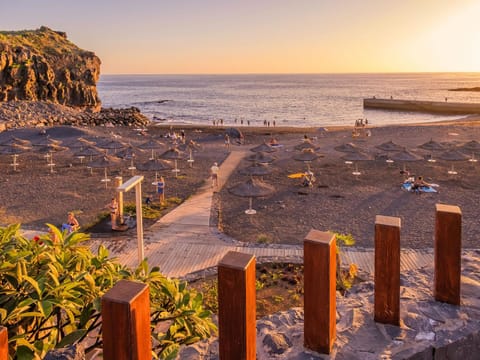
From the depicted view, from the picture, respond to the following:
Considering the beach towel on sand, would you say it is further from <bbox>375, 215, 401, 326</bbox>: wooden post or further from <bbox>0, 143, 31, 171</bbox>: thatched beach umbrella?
<bbox>0, 143, 31, 171</bbox>: thatched beach umbrella

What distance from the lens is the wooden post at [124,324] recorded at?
1.90 meters

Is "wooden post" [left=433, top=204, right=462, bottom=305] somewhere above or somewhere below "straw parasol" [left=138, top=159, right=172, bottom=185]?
above

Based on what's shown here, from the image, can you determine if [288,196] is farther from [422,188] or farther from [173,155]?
[173,155]

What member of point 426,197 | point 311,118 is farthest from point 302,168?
point 311,118

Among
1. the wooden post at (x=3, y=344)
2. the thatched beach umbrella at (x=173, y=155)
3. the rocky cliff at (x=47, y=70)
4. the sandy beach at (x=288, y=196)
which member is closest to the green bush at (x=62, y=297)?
the wooden post at (x=3, y=344)

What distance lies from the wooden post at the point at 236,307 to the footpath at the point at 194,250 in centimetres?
1004

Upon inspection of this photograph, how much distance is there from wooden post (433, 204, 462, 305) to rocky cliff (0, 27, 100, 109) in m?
80.3

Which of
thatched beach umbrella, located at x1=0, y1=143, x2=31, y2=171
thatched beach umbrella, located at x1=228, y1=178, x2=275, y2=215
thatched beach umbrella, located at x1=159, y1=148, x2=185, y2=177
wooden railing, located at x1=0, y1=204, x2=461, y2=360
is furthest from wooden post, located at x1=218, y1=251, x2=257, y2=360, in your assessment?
thatched beach umbrella, located at x1=0, y1=143, x2=31, y2=171

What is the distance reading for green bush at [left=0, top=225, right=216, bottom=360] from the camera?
273 centimetres

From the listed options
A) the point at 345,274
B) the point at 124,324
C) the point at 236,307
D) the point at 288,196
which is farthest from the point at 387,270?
the point at 288,196

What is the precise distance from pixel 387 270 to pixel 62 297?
236 cm

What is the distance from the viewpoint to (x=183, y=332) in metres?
3.76

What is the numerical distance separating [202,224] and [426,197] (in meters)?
12.4

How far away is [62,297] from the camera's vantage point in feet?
9.32
